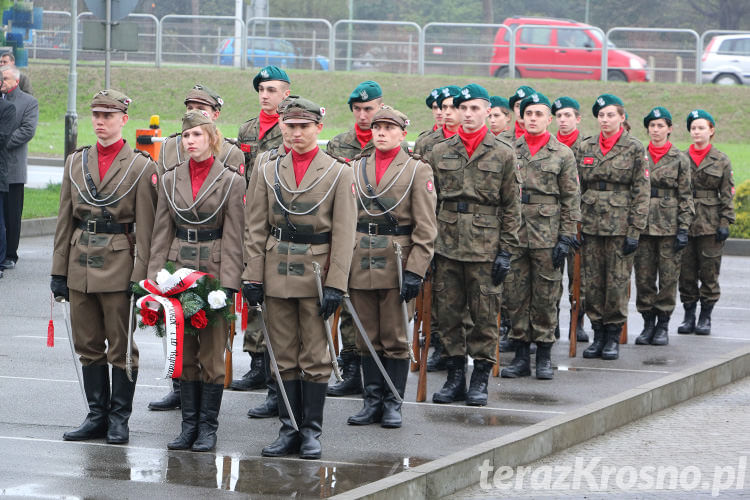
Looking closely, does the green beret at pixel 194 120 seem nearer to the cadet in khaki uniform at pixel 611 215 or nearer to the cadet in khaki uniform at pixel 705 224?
the cadet in khaki uniform at pixel 611 215

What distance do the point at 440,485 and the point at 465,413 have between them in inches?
69.4

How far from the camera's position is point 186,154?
335 inches

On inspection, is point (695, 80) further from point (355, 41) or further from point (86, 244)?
point (86, 244)

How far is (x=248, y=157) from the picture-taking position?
9344mm

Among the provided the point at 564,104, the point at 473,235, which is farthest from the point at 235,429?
the point at 564,104

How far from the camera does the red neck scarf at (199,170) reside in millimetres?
7426

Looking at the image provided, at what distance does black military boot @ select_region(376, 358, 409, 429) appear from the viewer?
8.02 metres

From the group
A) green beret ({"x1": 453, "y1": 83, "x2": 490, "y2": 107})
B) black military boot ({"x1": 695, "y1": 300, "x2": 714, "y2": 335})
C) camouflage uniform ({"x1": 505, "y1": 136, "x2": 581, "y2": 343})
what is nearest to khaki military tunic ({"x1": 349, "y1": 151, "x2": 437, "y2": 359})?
green beret ({"x1": 453, "y1": 83, "x2": 490, "y2": 107})

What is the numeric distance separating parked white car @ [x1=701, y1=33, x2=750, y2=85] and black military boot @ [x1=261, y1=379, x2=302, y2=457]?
2695cm

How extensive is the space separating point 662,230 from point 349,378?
3.95 meters

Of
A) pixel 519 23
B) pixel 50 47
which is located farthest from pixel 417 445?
pixel 50 47

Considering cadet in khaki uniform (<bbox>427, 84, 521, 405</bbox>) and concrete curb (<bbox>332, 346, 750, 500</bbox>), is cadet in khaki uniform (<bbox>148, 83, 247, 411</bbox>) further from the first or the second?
concrete curb (<bbox>332, 346, 750, 500</bbox>)

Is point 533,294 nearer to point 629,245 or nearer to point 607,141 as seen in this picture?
point 629,245

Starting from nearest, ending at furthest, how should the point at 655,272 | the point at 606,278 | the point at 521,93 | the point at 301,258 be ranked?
1. the point at 301,258
2. the point at 606,278
3. the point at 521,93
4. the point at 655,272
